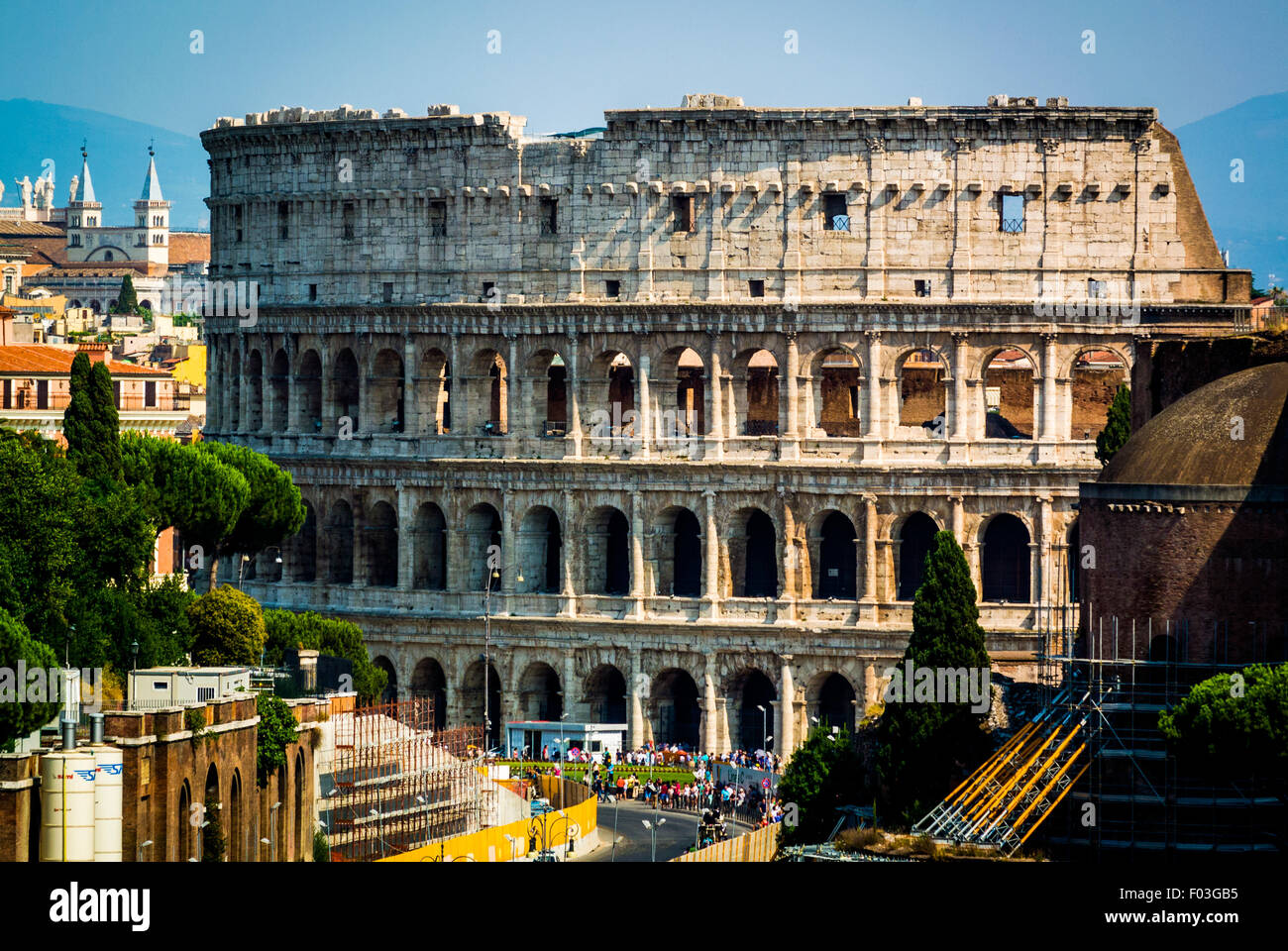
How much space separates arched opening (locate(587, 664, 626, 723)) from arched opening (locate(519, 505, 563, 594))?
3839 millimetres

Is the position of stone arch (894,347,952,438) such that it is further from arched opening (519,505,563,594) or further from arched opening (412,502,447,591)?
arched opening (412,502,447,591)

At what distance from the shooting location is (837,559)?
105 meters

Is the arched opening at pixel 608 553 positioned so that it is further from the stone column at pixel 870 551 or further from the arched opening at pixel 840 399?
the stone column at pixel 870 551

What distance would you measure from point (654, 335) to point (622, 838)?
22508 millimetres

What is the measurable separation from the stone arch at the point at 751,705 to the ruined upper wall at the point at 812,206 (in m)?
13.3

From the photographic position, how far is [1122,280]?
336ft

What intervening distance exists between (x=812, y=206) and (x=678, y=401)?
382 inches


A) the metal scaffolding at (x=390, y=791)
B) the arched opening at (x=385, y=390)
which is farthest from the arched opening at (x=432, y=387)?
the metal scaffolding at (x=390, y=791)

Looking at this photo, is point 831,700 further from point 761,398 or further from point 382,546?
point 382,546

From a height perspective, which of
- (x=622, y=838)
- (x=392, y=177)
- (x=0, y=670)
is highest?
(x=392, y=177)

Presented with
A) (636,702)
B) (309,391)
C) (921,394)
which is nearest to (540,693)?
(636,702)

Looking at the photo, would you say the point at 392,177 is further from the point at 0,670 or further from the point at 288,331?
the point at 0,670

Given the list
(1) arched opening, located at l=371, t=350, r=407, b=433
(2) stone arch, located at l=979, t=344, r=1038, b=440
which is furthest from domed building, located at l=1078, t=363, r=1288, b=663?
(1) arched opening, located at l=371, t=350, r=407, b=433
